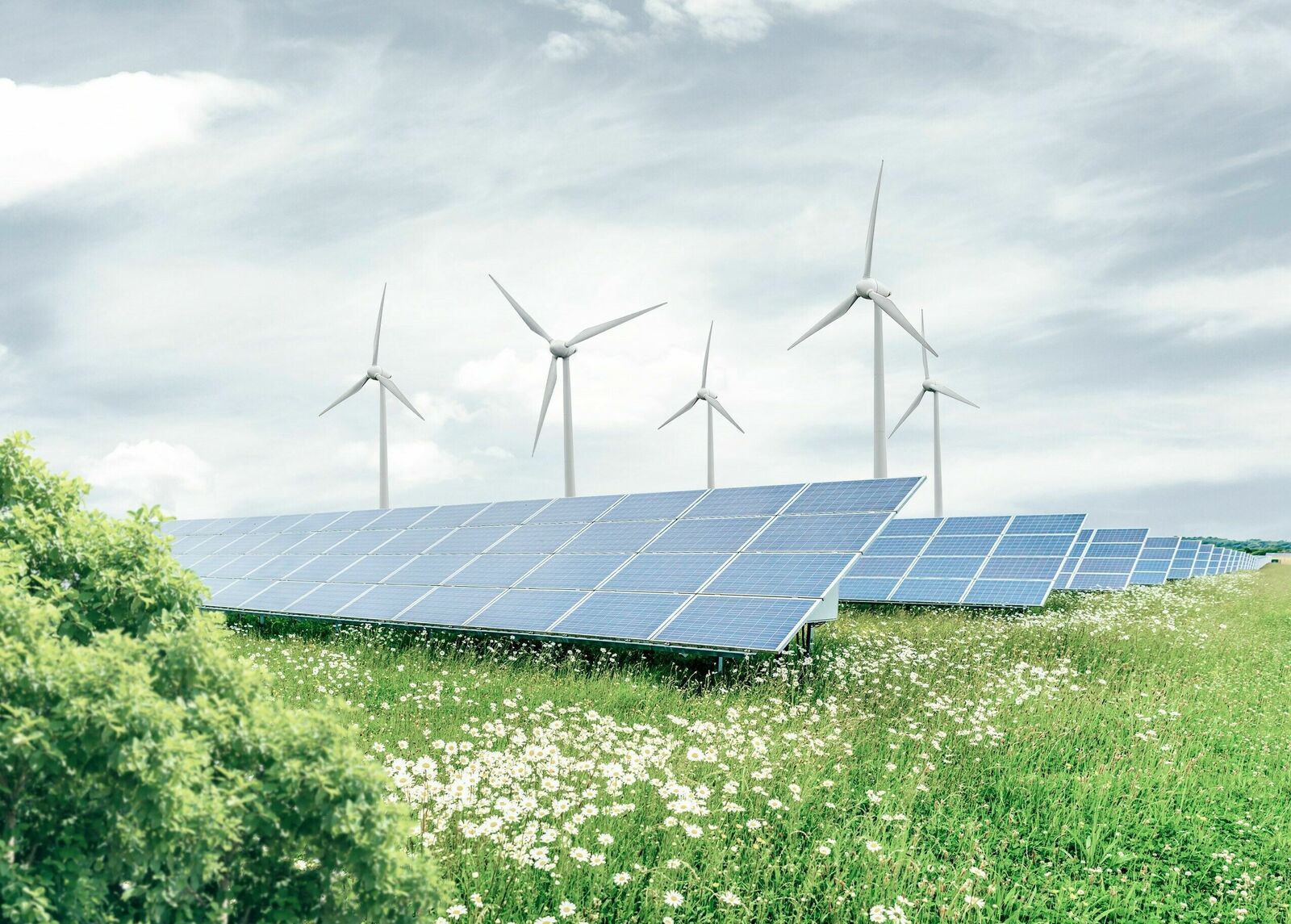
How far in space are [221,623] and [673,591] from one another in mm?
12787

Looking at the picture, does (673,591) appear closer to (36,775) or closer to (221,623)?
(221,623)

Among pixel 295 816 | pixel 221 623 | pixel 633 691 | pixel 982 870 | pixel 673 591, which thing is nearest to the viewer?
pixel 295 816

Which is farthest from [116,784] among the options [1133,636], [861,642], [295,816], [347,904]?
[1133,636]

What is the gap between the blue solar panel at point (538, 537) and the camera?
22.7m

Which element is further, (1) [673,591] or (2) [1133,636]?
(2) [1133,636]

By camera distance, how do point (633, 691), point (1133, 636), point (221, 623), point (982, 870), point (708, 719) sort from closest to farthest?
point (221, 623)
point (982, 870)
point (708, 719)
point (633, 691)
point (1133, 636)

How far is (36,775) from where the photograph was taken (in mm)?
4371

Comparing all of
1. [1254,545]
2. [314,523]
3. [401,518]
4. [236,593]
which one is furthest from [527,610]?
[1254,545]

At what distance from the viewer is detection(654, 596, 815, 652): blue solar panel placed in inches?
579

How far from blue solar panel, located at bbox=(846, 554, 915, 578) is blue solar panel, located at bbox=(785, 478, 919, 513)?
10922 millimetres

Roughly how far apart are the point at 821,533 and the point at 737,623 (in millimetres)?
3653

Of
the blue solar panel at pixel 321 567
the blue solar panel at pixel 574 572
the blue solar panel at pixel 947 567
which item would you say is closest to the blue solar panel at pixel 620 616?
the blue solar panel at pixel 574 572

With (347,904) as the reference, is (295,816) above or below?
above

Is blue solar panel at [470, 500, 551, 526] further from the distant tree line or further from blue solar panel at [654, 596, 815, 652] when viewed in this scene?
the distant tree line
